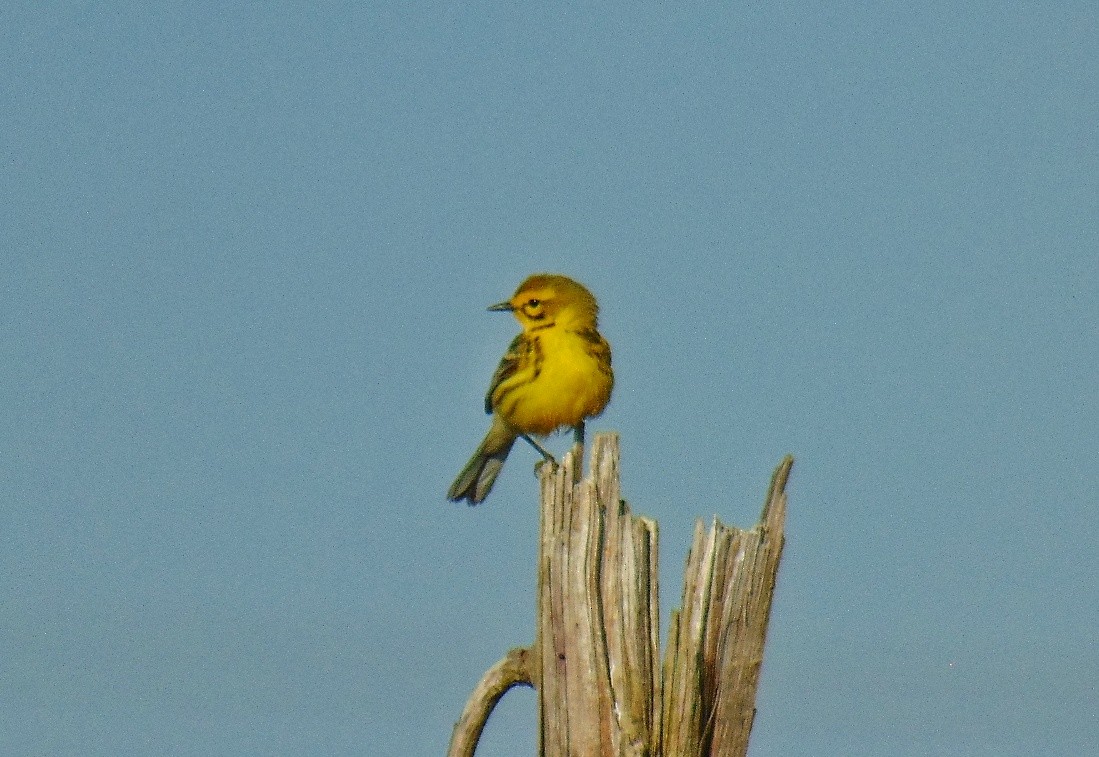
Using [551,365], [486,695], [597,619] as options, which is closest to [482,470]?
[551,365]

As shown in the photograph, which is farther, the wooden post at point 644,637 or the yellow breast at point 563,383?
the yellow breast at point 563,383

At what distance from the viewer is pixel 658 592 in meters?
8.11

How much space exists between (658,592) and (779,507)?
754mm

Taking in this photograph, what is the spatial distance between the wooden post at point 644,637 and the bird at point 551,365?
357cm

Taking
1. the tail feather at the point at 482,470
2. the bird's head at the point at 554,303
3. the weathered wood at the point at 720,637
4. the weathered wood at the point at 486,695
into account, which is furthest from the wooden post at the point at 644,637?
the tail feather at the point at 482,470

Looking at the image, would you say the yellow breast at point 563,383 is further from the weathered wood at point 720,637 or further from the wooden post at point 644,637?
the weathered wood at point 720,637

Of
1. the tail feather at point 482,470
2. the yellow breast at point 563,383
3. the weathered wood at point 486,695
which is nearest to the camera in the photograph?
the weathered wood at point 486,695

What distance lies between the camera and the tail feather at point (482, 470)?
42.6ft

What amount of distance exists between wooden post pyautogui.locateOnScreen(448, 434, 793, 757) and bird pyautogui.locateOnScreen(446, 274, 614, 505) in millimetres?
3569

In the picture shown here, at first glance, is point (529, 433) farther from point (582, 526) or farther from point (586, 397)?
point (582, 526)

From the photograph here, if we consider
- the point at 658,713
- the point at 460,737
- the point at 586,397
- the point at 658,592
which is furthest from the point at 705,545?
the point at 586,397

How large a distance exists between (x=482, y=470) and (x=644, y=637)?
5.19 metres

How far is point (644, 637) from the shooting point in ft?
26.3

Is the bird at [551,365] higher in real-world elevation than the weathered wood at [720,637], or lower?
higher
